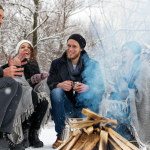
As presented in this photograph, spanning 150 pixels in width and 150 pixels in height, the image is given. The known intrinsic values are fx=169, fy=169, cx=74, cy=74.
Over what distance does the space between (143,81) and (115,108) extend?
49 cm

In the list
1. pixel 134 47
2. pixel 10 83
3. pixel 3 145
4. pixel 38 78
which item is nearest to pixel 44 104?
pixel 38 78

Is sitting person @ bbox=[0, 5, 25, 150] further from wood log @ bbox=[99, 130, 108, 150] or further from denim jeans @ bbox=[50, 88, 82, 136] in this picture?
wood log @ bbox=[99, 130, 108, 150]

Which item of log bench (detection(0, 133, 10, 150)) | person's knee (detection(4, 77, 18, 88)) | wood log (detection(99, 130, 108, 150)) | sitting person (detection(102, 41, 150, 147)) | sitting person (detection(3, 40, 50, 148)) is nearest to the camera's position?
wood log (detection(99, 130, 108, 150))

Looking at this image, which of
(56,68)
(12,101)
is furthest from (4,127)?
(56,68)

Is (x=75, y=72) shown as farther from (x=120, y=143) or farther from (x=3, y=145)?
(x=120, y=143)

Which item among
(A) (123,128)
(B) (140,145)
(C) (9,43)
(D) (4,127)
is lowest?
(B) (140,145)

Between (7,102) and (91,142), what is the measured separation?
37.5 inches

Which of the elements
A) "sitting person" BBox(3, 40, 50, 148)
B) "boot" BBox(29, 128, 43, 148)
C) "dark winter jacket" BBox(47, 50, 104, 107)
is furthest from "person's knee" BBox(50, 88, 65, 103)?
"boot" BBox(29, 128, 43, 148)

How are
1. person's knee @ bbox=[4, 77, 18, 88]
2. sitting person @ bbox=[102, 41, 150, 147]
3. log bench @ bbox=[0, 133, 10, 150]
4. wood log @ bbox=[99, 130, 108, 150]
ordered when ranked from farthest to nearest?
1. sitting person @ bbox=[102, 41, 150, 147]
2. person's knee @ bbox=[4, 77, 18, 88]
3. log bench @ bbox=[0, 133, 10, 150]
4. wood log @ bbox=[99, 130, 108, 150]

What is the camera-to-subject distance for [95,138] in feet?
4.25

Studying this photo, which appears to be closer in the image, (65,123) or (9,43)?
(65,123)

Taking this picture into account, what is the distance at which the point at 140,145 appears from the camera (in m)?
1.88

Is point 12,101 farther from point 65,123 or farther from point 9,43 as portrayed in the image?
point 9,43

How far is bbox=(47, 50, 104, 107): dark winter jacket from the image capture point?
8.21 ft
